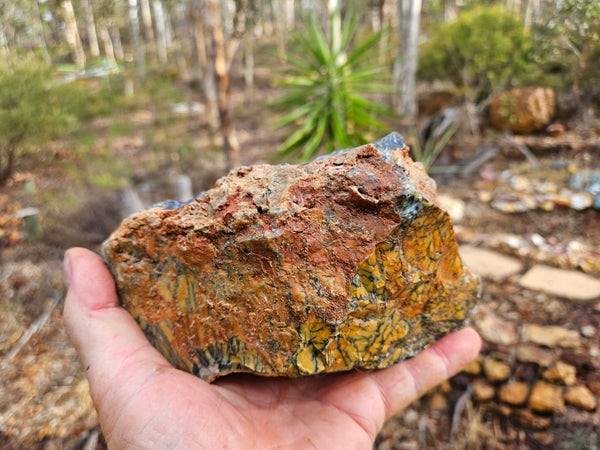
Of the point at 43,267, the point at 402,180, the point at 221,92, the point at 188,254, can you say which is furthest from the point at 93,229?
the point at 402,180

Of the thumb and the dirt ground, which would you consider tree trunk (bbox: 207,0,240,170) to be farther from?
the thumb

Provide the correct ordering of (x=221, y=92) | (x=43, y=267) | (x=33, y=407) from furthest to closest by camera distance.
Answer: (x=221, y=92) < (x=43, y=267) < (x=33, y=407)

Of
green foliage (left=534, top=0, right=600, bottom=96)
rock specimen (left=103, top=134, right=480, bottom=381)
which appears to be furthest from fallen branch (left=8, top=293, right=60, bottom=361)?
green foliage (left=534, top=0, right=600, bottom=96)

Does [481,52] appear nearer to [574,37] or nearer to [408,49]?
[408,49]

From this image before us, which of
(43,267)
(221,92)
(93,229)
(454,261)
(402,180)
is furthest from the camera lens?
(221,92)

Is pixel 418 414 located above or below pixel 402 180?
below

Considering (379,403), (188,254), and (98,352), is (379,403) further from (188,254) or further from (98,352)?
(98,352)
